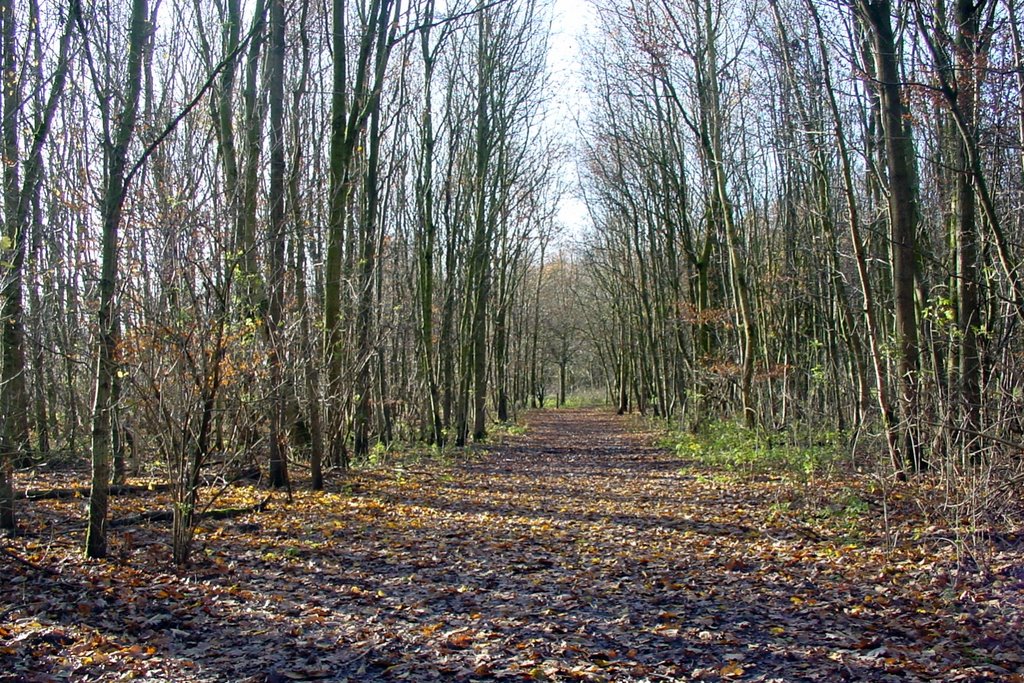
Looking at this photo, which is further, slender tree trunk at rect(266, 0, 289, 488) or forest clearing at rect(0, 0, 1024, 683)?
slender tree trunk at rect(266, 0, 289, 488)

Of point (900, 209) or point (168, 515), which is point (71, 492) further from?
point (900, 209)

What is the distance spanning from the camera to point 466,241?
787 inches

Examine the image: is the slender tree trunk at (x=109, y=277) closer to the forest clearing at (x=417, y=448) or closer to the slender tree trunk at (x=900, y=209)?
the forest clearing at (x=417, y=448)

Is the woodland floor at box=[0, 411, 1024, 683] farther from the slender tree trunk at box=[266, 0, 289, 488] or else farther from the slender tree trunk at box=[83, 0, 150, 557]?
the slender tree trunk at box=[266, 0, 289, 488]

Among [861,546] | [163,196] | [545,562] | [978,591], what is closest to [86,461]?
[163,196]

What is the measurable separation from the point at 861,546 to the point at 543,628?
3.55 meters

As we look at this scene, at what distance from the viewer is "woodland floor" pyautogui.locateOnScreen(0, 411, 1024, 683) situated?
4500 millimetres

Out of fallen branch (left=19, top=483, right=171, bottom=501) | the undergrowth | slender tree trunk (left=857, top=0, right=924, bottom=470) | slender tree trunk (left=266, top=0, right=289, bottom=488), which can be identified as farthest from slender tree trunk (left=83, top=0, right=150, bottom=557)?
the undergrowth

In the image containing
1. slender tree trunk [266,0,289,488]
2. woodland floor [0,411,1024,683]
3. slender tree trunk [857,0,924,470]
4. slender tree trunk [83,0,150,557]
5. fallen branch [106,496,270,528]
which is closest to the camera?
woodland floor [0,411,1024,683]

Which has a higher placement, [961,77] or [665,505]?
[961,77]

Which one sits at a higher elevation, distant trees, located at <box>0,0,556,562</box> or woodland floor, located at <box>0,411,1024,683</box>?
distant trees, located at <box>0,0,556,562</box>

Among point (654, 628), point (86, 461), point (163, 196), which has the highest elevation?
point (163, 196)

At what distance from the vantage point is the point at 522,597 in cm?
602

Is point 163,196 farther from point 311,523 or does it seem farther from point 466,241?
point 466,241
